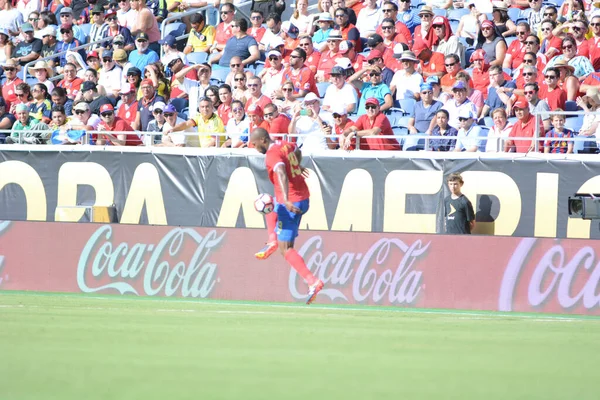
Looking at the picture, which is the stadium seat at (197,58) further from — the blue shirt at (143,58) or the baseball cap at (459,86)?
the baseball cap at (459,86)

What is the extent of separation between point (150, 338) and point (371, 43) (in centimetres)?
1046

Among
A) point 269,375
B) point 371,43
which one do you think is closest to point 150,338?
point 269,375

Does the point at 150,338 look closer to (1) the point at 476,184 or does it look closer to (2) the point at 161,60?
(1) the point at 476,184

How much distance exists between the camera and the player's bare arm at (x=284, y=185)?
1235 centimetres

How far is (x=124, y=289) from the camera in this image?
1605cm

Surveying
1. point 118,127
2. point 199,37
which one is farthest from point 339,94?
point 199,37

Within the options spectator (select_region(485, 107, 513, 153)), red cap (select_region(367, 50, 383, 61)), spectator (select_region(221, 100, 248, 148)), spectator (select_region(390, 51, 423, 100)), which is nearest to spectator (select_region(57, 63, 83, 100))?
spectator (select_region(221, 100, 248, 148))

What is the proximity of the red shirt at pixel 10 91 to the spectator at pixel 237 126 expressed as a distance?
228 inches

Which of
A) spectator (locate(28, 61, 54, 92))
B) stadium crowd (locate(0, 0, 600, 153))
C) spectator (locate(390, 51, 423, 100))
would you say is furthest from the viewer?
spectator (locate(28, 61, 54, 92))

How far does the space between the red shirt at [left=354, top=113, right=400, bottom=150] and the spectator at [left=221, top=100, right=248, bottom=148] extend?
81.8 inches

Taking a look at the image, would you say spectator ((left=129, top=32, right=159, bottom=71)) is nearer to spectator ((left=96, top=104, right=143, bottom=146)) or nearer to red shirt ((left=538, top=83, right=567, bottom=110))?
spectator ((left=96, top=104, right=143, bottom=146))

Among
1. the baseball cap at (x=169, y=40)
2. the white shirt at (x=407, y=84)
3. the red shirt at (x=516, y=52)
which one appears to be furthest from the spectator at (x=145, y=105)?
the red shirt at (x=516, y=52)

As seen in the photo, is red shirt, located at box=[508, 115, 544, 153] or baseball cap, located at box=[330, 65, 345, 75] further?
baseball cap, located at box=[330, 65, 345, 75]

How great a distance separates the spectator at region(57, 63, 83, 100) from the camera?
20.9m
